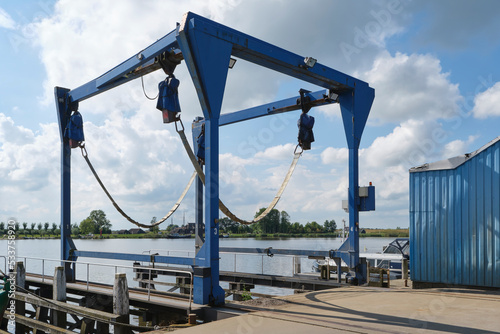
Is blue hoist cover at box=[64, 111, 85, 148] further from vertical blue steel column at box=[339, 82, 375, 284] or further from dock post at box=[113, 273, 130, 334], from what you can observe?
vertical blue steel column at box=[339, 82, 375, 284]

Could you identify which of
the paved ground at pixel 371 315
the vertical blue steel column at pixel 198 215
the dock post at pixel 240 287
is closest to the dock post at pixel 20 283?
the vertical blue steel column at pixel 198 215

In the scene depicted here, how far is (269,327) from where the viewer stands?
781cm

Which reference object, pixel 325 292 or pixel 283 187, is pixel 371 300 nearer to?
pixel 325 292

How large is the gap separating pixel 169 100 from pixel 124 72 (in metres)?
3.16

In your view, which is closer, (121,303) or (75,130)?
(121,303)

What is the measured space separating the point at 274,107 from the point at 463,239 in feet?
26.6

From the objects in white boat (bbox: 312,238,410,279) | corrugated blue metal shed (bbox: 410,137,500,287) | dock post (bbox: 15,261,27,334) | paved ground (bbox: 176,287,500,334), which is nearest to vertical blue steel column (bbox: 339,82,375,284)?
corrugated blue metal shed (bbox: 410,137,500,287)

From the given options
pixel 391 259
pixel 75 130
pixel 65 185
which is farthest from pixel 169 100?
pixel 391 259

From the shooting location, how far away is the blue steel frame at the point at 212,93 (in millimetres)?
10250

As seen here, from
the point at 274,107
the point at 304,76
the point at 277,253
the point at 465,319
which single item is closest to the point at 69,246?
the point at 277,253

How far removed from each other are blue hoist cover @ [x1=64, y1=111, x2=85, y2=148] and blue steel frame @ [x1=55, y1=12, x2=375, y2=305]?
40 centimetres

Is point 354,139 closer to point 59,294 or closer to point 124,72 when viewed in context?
point 124,72

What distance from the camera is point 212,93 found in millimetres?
10477

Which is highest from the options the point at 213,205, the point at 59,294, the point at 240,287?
the point at 213,205
